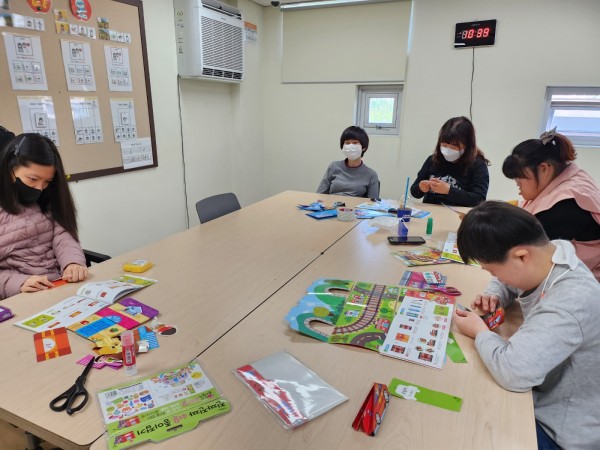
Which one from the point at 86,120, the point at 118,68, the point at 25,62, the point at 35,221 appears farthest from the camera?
the point at 118,68

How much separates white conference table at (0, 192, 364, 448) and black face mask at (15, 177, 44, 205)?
373mm

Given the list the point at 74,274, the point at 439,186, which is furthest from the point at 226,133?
the point at 74,274

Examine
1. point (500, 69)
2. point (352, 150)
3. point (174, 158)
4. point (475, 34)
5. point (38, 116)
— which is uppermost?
point (475, 34)

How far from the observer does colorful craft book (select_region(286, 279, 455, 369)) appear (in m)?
1.09

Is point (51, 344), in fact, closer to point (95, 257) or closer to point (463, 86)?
point (95, 257)

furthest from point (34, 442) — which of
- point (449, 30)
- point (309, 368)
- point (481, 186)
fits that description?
point (449, 30)

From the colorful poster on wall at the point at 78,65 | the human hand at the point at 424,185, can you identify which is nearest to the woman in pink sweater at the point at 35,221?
the colorful poster on wall at the point at 78,65

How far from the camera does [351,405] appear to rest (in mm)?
893

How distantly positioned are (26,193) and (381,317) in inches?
57.3

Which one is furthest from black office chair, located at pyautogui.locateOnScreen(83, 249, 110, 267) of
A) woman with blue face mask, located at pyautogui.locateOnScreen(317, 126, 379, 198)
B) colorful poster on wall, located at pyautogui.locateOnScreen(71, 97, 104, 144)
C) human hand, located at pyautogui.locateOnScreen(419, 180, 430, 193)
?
human hand, located at pyautogui.locateOnScreen(419, 180, 430, 193)

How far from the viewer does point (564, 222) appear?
5.51 feet

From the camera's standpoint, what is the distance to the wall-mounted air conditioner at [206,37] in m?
3.20

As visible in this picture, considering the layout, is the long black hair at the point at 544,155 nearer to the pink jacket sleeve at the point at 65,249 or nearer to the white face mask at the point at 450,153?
the white face mask at the point at 450,153

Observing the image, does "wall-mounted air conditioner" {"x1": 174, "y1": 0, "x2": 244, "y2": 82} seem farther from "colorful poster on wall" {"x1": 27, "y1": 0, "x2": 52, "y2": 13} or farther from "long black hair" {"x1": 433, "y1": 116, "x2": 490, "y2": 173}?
"long black hair" {"x1": 433, "y1": 116, "x2": 490, "y2": 173}
